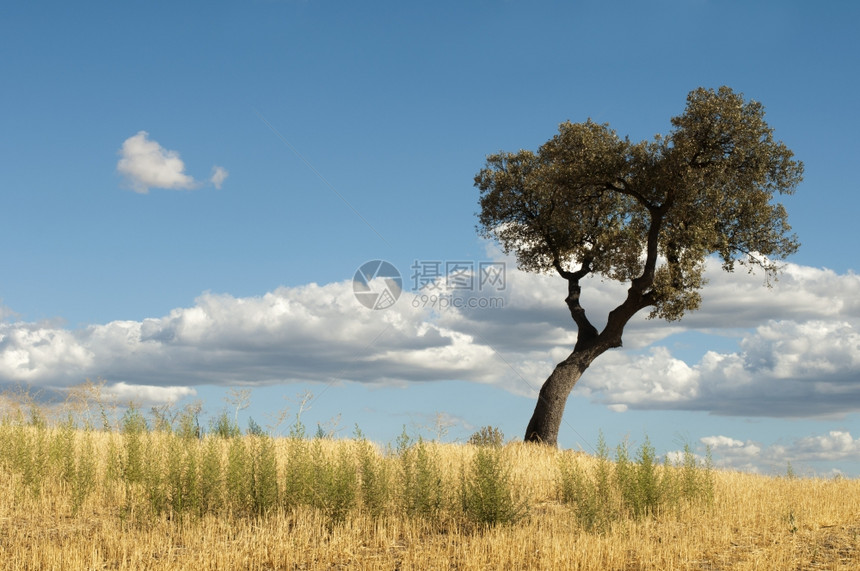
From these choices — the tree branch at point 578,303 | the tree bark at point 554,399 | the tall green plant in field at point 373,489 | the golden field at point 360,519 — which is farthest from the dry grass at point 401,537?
the tree branch at point 578,303

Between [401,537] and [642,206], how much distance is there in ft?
63.4

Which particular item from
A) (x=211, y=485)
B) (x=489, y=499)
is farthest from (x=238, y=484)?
(x=489, y=499)

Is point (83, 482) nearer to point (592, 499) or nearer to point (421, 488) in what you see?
point (421, 488)

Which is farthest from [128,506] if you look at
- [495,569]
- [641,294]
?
[641,294]

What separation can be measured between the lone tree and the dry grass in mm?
10516

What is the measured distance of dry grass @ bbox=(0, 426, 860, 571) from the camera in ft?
36.2

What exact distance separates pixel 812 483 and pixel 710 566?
12.8 m

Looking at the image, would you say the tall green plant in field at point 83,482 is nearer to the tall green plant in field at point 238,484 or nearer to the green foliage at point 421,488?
the tall green plant in field at point 238,484

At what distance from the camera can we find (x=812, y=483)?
71.5 feet

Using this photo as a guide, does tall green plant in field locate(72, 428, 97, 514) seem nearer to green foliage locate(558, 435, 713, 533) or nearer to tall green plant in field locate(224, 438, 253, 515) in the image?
tall green plant in field locate(224, 438, 253, 515)

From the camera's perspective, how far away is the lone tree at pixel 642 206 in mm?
24406

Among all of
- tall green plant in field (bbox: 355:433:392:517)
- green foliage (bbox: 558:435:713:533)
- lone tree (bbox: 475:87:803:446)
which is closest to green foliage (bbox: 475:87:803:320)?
lone tree (bbox: 475:87:803:446)

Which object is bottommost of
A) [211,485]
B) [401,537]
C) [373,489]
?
[401,537]

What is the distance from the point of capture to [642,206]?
28141mm
